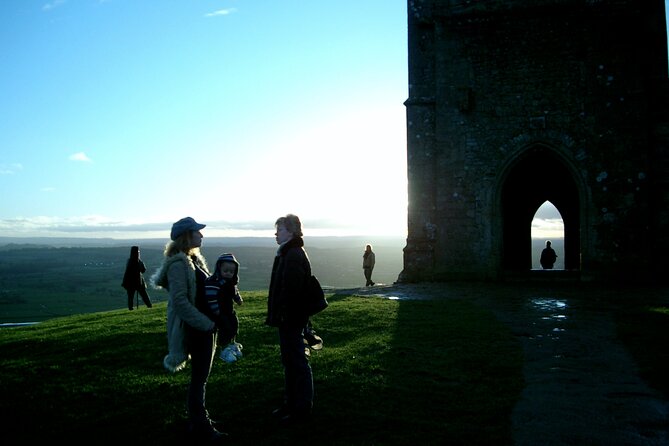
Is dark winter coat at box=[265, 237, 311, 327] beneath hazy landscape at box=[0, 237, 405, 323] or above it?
above

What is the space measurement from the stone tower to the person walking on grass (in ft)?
43.6

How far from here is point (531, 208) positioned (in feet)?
85.6

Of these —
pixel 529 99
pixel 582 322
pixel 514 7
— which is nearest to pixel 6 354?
pixel 582 322

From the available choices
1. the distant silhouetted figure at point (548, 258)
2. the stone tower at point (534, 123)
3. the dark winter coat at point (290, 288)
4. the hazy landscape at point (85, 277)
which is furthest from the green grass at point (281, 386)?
the hazy landscape at point (85, 277)

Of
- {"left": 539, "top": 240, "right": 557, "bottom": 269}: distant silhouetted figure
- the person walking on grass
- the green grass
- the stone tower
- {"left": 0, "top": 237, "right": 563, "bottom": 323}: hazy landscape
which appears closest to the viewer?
the person walking on grass

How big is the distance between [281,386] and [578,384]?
11.6 ft

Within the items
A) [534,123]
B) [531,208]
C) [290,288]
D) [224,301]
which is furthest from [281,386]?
[531,208]

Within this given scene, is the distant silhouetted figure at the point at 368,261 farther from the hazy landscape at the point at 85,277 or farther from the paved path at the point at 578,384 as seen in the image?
the hazy landscape at the point at 85,277

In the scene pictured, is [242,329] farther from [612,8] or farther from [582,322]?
[612,8]

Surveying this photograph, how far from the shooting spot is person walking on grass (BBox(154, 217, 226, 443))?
4.91 metres

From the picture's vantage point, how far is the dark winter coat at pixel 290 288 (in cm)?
544

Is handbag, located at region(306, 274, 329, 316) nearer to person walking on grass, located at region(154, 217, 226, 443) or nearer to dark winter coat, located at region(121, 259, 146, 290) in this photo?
person walking on grass, located at region(154, 217, 226, 443)

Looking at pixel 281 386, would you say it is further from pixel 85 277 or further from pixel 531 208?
pixel 85 277

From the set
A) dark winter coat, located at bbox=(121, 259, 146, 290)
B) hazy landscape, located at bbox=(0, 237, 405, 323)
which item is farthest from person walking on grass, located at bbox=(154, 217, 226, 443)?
hazy landscape, located at bbox=(0, 237, 405, 323)
